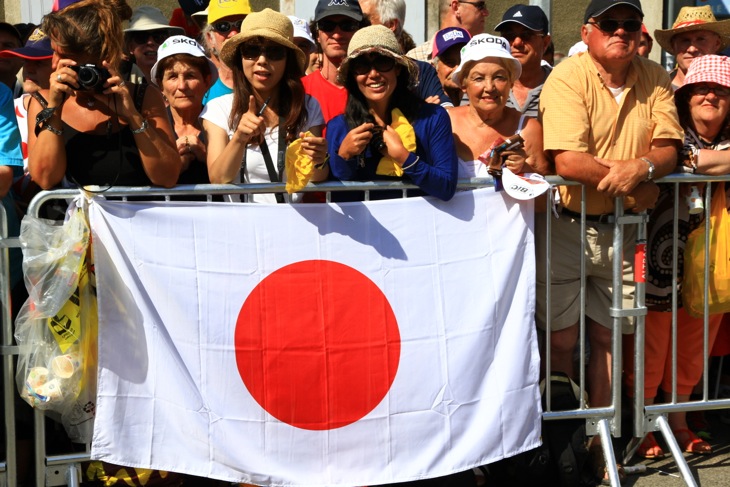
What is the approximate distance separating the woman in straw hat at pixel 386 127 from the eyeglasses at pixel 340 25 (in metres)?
1.08

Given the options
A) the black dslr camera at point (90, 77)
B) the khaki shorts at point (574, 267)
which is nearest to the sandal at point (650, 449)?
the khaki shorts at point (574, 267)

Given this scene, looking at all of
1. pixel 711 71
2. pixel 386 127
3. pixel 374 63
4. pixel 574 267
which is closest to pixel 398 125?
pixel 386 127

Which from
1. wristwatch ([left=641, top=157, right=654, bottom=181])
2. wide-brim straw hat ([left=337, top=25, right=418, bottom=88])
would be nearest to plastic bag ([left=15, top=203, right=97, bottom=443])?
wide-brim straw hat ([left=337, top=25, right=418, bottom=88])

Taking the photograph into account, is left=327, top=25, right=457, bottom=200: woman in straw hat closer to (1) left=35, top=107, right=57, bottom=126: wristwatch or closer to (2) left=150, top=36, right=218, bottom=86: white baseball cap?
(2) left=150, top=36, right=218, bottom=86: white baseball cap

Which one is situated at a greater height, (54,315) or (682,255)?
(682,255)

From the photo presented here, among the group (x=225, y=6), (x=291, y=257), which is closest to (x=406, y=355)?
(x=291, y=257)

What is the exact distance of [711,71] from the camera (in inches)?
219

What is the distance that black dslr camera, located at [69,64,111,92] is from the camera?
14.9ft

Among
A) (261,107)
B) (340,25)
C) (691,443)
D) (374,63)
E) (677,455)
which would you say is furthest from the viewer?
(340,25)

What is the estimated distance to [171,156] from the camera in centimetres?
479

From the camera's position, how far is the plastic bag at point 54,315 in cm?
461

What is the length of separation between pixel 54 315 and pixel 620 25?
3118 mm

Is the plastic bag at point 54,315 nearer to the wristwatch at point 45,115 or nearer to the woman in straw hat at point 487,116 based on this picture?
the wristwatch at point 45,115

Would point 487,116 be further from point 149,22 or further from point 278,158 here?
point 149,22
